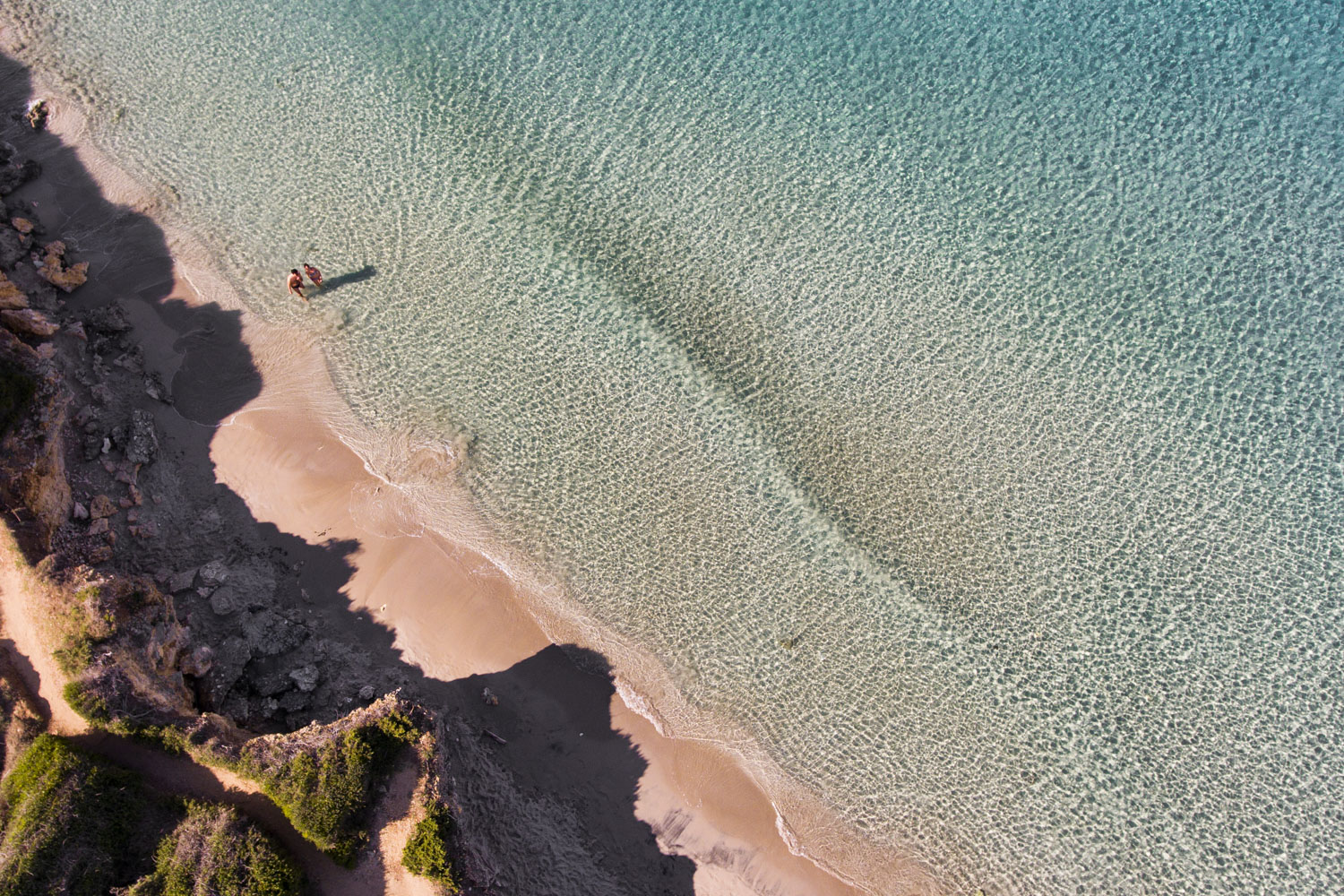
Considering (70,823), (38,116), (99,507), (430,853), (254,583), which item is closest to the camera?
(70,823)

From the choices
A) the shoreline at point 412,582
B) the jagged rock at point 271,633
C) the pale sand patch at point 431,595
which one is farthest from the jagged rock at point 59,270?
the jagged rock at point 271,633

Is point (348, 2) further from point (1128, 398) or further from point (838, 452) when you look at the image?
point (1128, 398)

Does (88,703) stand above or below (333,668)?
above

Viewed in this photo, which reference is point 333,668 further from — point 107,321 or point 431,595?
point 107,321

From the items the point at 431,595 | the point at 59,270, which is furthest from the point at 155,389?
the point at 431,595

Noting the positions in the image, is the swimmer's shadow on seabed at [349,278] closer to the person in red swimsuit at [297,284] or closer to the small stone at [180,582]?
the person in red swimsuit at [297,284]

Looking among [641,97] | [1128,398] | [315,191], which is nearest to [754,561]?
[1128,398]
